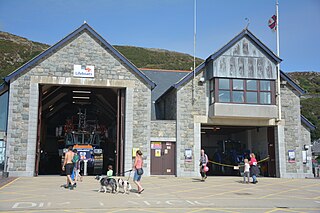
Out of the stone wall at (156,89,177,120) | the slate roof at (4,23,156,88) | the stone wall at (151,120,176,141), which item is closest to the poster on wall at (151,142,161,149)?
the stone wall at (151,120,176,141)

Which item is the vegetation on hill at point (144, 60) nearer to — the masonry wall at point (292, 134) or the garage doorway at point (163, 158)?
the masonry wall at point (292, 134)

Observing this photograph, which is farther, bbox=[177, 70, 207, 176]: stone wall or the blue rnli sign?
bbox=[177, 70, 207, 176]: stone wall

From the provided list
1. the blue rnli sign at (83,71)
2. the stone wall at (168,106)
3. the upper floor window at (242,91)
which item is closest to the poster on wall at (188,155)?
the stone wall at (168,106)

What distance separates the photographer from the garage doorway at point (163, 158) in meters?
22.4

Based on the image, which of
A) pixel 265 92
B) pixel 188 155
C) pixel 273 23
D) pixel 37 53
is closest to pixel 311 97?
pixel 273 23

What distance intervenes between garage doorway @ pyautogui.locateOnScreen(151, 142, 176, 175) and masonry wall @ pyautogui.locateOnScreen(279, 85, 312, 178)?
710 centimetres

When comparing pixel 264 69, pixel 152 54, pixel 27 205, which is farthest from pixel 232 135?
pixel 152 54

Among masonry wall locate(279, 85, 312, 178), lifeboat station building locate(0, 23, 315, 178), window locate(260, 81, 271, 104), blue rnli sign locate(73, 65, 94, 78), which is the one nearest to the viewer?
lifeboat station building locate(0, 23, 315, 178)

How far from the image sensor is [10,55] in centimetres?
9400

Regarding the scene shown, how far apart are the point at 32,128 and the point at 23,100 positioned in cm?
171

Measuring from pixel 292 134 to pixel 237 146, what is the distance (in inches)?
290

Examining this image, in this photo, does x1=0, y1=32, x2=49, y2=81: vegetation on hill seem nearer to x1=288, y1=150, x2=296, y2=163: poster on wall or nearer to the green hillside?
the green hillside

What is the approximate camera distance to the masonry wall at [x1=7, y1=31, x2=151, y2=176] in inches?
802

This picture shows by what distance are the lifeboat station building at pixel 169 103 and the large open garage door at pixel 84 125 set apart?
0.24 m
